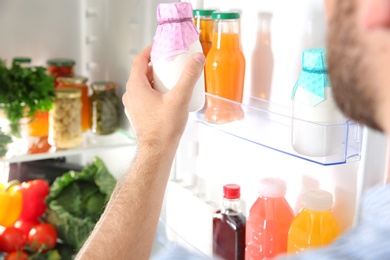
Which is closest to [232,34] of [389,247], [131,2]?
[131,2]

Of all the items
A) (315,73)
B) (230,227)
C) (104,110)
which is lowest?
(230,227)

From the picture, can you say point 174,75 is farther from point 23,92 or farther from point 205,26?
point 23,92

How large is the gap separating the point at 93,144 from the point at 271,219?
832mm

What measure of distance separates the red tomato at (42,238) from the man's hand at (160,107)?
77 cm

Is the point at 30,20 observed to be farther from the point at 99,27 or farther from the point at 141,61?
the point at 141,61

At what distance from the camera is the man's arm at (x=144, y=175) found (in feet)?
3.30

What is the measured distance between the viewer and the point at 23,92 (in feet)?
5.54

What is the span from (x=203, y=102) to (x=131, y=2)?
699mm

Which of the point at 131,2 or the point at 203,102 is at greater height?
the point at 131,2

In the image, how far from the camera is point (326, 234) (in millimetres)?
1025

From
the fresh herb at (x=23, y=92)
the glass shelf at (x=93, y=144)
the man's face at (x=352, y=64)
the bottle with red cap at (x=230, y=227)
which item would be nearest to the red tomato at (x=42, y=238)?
the glass shelf at (x=93, y=144)

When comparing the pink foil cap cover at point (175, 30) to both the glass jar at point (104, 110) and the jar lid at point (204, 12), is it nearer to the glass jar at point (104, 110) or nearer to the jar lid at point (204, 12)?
the jar lid at point (204, 12)

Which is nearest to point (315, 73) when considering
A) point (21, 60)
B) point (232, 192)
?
point (232, 192)

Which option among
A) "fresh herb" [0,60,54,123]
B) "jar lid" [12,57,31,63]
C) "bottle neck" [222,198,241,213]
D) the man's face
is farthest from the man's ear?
"jar lid" [12,57,31,63]
